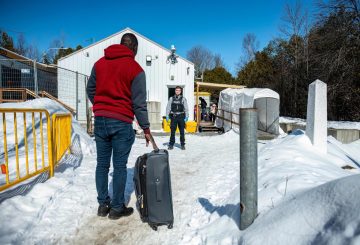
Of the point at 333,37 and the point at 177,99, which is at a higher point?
the point at 333,37

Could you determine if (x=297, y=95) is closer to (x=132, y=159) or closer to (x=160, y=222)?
(x=132, y=159)

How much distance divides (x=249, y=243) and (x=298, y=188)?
1.04 metres

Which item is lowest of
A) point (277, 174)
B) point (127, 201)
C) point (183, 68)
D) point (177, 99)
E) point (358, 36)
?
point (127, 201)

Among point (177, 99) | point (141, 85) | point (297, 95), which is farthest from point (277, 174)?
point (297, 95)

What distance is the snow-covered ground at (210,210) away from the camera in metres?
1.90

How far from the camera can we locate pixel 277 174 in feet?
12.9

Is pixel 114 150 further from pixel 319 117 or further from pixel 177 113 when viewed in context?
pixel 177 113

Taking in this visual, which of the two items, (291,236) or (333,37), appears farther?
(333,37)

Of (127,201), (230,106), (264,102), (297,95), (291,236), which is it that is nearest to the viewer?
(291,236)

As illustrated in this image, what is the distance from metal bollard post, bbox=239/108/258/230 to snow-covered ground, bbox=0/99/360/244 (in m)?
0.10

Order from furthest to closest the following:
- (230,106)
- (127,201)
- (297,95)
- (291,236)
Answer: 1. (297,95)
2. (230,106)
3. (127,201)
4. (291,236)

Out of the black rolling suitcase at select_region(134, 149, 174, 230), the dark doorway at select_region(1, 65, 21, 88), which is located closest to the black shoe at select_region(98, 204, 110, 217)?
the black rolling suitcase at select_region(134, 149, 174, 230)

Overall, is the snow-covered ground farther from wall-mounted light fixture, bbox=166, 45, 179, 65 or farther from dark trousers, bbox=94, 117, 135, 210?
wall-mounted light fixture, bbox=166, 45, 179, 65

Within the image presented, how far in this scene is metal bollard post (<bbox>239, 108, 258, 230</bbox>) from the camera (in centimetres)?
238
